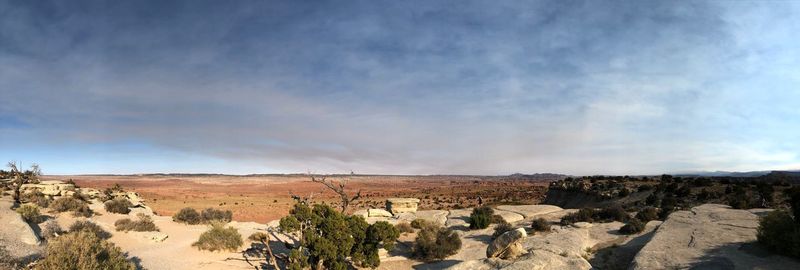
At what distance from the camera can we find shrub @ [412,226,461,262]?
55.0 ft

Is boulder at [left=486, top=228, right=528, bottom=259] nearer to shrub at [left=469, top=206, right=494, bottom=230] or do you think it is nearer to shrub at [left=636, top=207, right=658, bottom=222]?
shrub at [left=469, top=206, right=494, bottom=230]

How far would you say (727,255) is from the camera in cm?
984

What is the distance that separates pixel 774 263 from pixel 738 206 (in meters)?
12.7

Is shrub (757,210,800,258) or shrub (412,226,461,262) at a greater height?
shrub (757,210,800,258)

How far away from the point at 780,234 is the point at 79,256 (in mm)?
18941

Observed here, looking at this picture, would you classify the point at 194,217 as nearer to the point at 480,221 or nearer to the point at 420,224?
the point at 420,224

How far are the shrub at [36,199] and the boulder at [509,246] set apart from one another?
29730 millimetres

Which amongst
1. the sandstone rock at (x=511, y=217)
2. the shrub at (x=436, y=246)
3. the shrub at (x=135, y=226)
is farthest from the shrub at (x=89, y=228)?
the sandstone rock at (x=511, y=217)

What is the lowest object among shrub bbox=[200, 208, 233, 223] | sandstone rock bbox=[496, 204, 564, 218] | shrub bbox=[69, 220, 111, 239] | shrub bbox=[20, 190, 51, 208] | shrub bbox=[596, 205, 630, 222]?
shrub bbox=[200, 208, 233, 223]

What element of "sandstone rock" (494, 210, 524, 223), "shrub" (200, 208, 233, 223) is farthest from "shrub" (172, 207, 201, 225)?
"sandstone rock" (494, 210, 524, 223)

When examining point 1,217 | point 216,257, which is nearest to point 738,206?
point 216,257

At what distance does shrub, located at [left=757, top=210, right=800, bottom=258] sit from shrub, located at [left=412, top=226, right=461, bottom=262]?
33.8 ft

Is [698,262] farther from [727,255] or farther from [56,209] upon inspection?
[56,209]

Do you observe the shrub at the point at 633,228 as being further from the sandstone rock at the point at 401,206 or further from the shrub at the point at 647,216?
the sandstone rock at the point at 401,206
